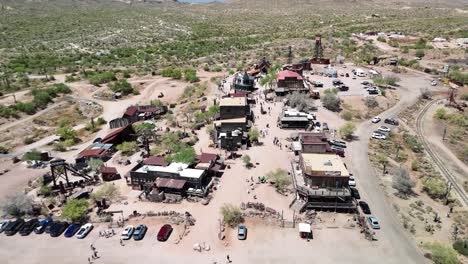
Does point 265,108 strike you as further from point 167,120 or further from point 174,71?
point 174,71

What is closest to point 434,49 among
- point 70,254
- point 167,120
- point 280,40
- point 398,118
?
point 280,40

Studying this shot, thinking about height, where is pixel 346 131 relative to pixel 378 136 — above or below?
above

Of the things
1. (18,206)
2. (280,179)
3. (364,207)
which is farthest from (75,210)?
(364,207)

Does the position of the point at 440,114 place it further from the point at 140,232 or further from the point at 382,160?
the point at 140,232

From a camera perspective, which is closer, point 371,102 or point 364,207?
point 364,207

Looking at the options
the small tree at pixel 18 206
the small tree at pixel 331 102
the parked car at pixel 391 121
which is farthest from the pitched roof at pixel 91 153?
the parked car at pixel 391 121

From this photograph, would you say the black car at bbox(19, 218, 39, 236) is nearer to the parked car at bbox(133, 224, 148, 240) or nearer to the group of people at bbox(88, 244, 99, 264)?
the group of people at bbox(88, 244, 99, 264)
